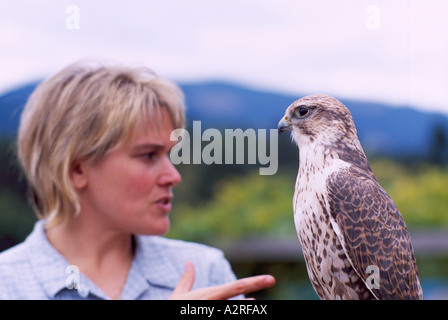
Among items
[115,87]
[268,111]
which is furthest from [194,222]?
[268,111]

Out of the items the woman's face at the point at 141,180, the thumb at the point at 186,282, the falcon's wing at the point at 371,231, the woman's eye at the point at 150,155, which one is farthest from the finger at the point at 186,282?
the falcon's wing at the point at 371,231

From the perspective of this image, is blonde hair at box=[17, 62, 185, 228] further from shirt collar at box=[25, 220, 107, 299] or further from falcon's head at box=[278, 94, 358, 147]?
falcon's head at box=[278, 94, 358, 147]

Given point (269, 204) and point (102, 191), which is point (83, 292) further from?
point (269, 204)

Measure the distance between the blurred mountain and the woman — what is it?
84mm

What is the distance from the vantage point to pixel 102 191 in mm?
1187

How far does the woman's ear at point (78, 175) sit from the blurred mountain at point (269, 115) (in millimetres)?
283

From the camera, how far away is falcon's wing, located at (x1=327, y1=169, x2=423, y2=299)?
577 mm

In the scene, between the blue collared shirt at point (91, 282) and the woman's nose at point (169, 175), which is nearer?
the woman's nose at point (169, 175)

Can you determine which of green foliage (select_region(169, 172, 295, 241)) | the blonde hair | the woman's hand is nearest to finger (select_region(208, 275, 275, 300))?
the woman's hand

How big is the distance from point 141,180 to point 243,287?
38 cm

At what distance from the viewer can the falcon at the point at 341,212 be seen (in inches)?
22.5

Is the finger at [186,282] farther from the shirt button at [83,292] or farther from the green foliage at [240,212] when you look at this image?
the shirt button at [83,292]
